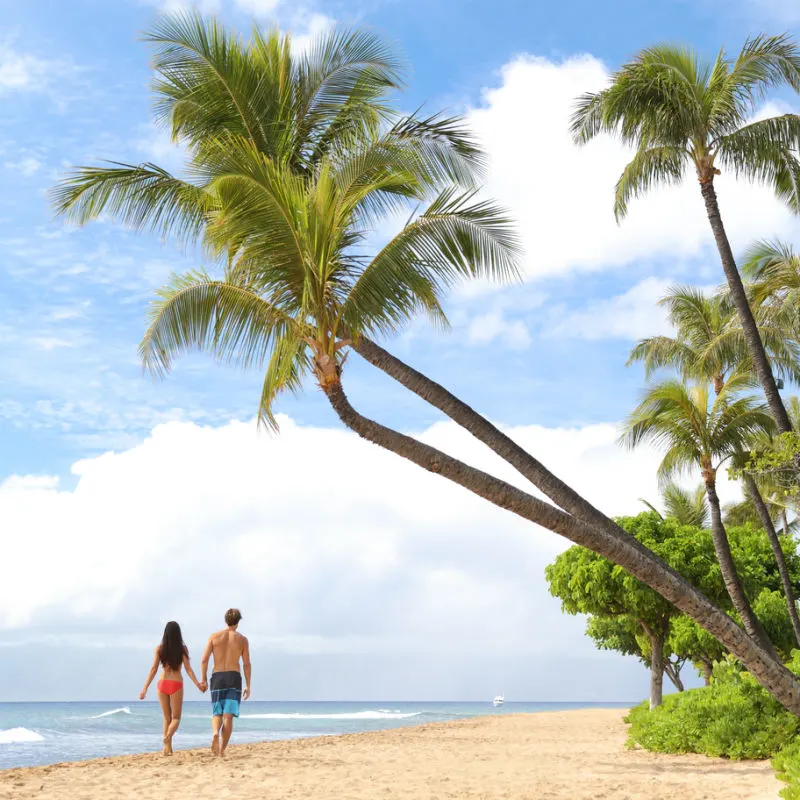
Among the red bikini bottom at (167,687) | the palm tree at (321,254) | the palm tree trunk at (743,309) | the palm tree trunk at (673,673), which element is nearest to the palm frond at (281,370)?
the palm tree at (321,254)

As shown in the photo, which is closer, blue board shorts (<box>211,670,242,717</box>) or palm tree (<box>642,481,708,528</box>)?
blue board shorts (<box>211,670,242,717</box>)

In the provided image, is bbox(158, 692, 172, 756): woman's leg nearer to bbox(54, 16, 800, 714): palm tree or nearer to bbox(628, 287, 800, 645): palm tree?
bbox(54, 16, 800, 714): palm tree

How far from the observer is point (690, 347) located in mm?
24328

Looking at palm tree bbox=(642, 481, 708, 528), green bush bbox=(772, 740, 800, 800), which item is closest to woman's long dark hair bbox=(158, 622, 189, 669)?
green bush bbox=(772, 740, 800, 800)

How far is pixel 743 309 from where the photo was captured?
14.0m

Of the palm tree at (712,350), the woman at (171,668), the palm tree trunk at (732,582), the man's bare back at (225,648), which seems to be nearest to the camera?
the man's bare back at (225,648)

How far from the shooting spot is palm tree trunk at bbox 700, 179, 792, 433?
13984 mm

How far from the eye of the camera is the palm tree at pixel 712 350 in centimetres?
2094

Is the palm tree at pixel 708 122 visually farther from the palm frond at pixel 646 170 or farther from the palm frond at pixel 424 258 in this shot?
the palm frond at pixel 424 258

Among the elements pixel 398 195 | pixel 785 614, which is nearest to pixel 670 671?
pixel 785 614

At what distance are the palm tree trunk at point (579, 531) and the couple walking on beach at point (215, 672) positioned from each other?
339 centimetres

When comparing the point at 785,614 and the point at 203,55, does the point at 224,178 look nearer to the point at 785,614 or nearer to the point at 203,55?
the point at 203,55

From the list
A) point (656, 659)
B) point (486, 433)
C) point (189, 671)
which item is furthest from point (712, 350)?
point (189, 671)

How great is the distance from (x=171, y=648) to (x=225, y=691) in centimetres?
92
